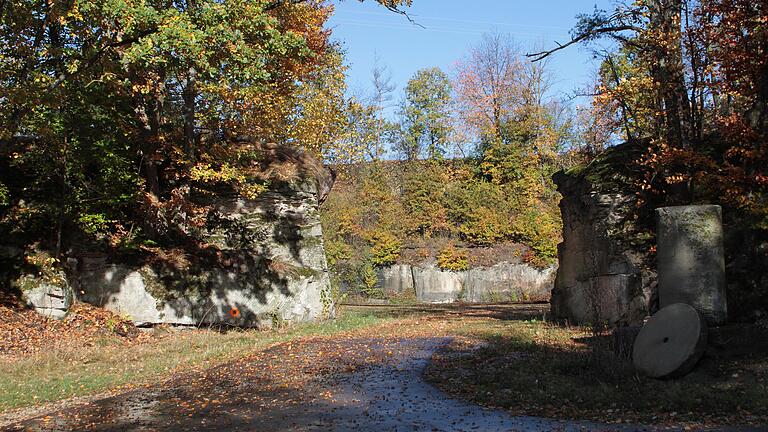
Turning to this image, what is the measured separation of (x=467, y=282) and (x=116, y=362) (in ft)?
76.4

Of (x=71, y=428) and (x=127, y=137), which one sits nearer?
(x=71, y=428)

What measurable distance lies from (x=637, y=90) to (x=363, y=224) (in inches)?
869

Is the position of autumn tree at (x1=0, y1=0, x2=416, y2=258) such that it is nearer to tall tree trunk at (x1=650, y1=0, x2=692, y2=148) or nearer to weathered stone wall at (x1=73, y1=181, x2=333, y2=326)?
weathered stone wall at (x1=73, y1=181, x2=333, y2=326)

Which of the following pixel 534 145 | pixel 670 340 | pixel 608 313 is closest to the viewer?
pixel 670 340

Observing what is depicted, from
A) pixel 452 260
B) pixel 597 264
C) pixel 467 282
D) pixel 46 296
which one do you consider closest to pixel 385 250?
pixel 452 260

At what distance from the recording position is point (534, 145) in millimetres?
42812

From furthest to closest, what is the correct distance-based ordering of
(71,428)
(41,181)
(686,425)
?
(41,181), (71,428), (686,425)

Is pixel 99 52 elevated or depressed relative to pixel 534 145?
depressed

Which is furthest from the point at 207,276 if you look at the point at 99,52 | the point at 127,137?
the point at 99,52

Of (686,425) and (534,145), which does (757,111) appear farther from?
(534,145)

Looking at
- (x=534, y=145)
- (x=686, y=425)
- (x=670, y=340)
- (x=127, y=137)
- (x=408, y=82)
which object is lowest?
(x=686, y=425)

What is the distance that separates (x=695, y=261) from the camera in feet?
37.3

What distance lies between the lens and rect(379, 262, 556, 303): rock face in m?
34.2

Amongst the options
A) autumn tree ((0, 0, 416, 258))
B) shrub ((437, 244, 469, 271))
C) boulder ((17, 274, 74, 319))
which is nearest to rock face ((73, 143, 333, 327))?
boulder ((17, 274, 74, 319))
